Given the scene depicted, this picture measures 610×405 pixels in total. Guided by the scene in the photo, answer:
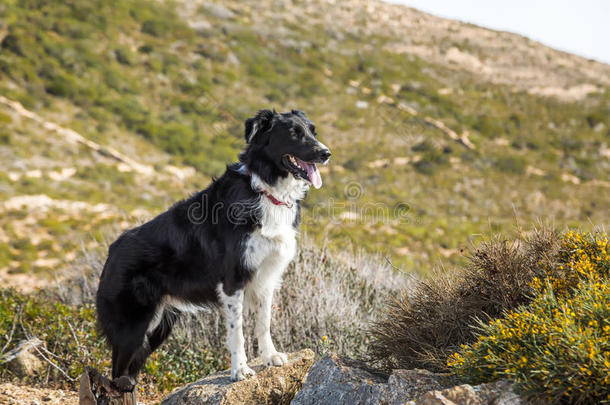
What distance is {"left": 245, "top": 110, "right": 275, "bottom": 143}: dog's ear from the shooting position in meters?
4.20

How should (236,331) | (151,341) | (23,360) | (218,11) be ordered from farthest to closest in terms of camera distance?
(218,11), (23,360), (151,341), (236,331)

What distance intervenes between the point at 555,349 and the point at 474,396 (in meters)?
0.50

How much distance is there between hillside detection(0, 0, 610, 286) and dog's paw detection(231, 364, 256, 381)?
7231 mm

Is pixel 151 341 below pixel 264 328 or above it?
below

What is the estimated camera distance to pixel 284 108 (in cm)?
2625

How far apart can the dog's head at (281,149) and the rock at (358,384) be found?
55.5 inches

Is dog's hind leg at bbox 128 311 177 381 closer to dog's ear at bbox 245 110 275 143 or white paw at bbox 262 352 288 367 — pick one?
white paw at bbox 262 352 288 367

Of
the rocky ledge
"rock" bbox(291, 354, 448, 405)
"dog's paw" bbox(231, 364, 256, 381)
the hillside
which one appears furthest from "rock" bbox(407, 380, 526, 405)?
the hillside

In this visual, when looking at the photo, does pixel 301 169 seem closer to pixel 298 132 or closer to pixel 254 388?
pixel 298 132

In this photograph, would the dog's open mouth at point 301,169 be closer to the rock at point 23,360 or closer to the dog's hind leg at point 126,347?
the dog's hind leg at point 126,347

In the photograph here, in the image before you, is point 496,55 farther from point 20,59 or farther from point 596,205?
point 20,59

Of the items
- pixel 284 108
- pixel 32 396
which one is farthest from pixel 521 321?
pixel 284 108

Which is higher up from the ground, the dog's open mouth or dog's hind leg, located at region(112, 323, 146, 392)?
the dog's open mouth

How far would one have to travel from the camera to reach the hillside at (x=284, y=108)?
1638 centimetres
